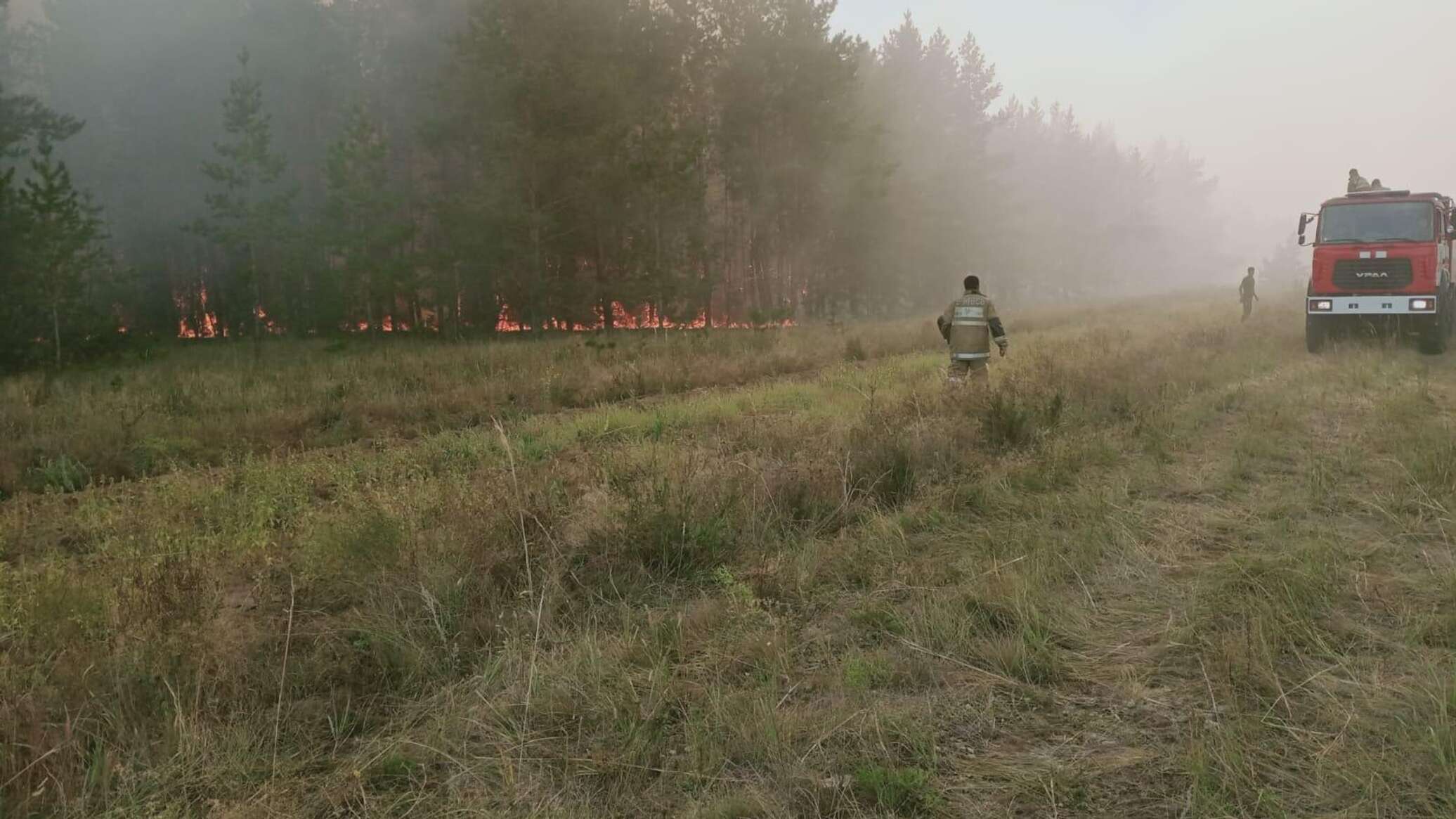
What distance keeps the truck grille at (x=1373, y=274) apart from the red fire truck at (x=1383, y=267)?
0.4 inches

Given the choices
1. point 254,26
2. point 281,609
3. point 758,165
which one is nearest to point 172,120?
point 254,26

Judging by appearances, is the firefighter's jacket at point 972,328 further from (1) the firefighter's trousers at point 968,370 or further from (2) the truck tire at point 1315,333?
(2) the truck tire at point 1315,333

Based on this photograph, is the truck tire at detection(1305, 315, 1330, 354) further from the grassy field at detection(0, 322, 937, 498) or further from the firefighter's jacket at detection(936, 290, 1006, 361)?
the firefighter's jacket at detection(936, 290, 1006, 361)

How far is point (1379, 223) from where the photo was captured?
543 inches

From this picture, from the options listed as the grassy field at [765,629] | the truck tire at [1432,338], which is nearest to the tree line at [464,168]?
the truck tire at [1432,338]

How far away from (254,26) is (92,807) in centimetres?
4005

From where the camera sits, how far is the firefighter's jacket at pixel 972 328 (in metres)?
9.85

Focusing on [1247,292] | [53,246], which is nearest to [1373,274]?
[1247,292]

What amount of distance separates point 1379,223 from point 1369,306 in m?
1.57

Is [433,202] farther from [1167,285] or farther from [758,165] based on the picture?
[1167,285]

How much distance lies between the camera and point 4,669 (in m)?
2.98

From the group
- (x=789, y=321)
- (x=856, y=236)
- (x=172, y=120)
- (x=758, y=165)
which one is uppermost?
(x=172, y=120)

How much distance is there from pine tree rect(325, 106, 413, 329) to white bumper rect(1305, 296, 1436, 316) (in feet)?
79.4

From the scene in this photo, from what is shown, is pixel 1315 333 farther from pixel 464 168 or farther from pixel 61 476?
pixel 464 168
